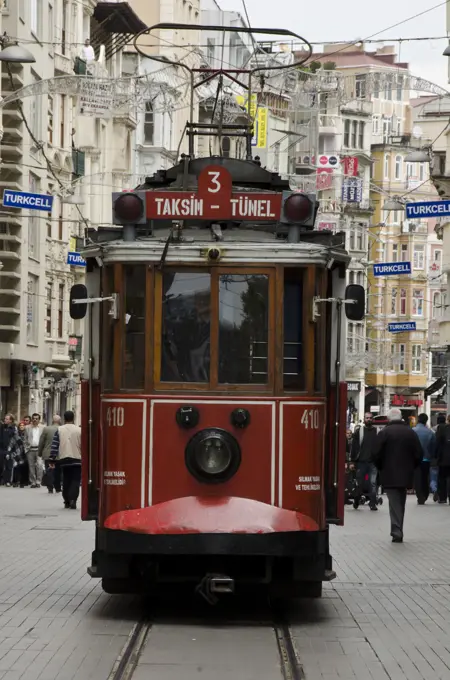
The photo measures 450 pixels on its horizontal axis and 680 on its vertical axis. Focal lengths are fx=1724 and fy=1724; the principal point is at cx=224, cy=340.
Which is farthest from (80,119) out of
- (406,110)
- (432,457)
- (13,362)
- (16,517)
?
(406,110)

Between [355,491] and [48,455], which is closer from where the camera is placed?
[355,491]

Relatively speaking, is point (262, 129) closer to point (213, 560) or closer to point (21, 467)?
point (21, 467)

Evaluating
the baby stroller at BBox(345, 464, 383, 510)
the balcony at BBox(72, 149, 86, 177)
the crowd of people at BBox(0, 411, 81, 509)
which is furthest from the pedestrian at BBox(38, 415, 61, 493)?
the balcony at BBox(72, 149, 86, 177)

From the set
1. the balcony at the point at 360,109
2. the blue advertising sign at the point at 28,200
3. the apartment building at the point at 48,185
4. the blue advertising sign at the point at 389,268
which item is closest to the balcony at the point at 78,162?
the apartment building at the point at 48,185

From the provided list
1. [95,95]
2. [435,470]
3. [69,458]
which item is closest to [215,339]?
[69,458]

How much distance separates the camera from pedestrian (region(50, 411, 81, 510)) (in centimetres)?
2841

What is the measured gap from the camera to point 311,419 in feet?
42.7

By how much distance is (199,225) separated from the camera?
13305 millimetres

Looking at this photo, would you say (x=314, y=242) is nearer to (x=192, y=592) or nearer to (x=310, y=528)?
(x=310, y=528)

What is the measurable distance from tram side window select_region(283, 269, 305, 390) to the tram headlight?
695mm

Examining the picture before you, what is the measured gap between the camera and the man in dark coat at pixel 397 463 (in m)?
21.7

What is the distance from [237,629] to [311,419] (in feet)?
5.46

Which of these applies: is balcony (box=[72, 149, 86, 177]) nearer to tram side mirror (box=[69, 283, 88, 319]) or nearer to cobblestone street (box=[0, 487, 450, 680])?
cobblestone street (box=[0, 487, 450, 680])

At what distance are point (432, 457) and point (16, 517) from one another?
986 centimetres
